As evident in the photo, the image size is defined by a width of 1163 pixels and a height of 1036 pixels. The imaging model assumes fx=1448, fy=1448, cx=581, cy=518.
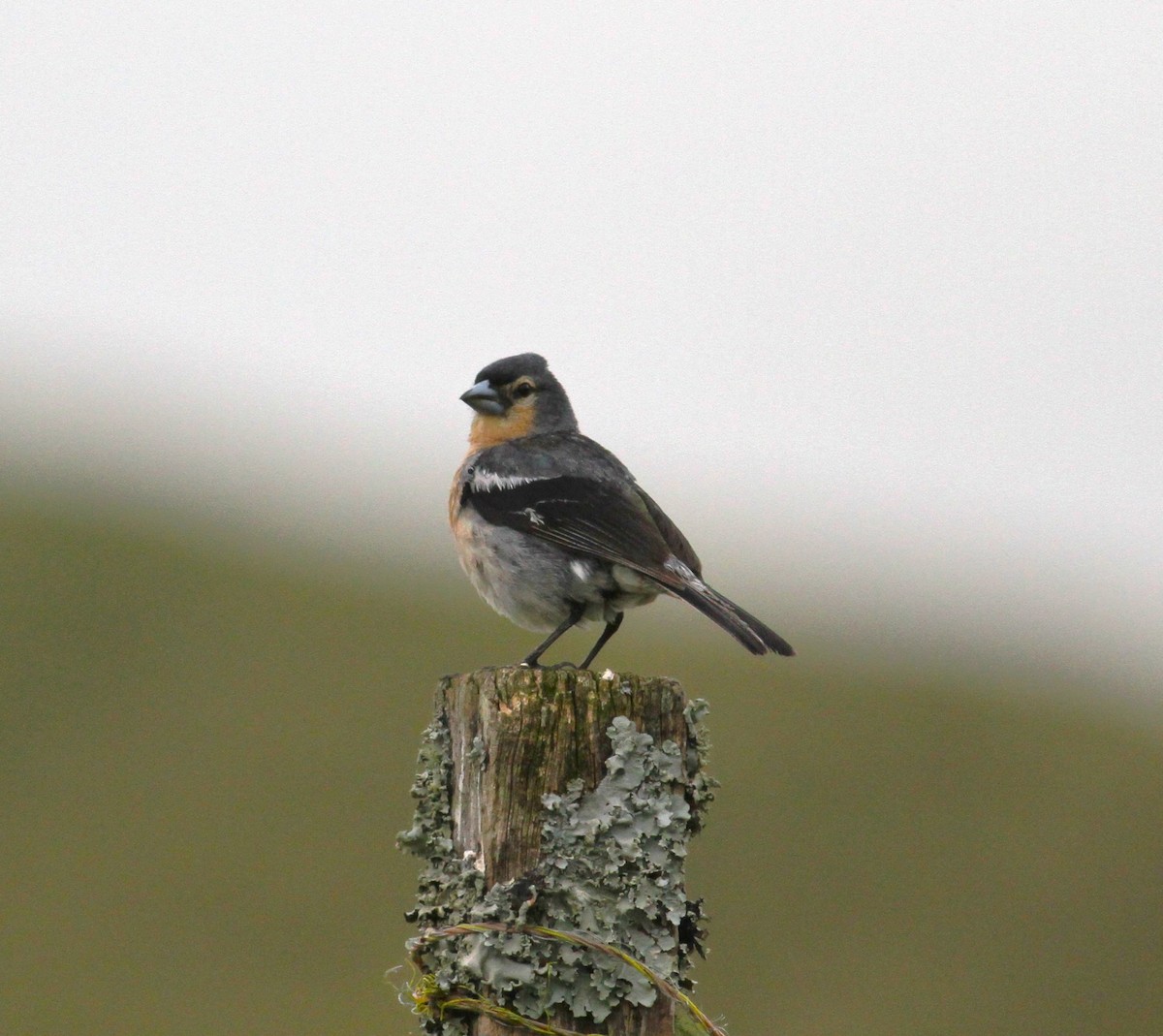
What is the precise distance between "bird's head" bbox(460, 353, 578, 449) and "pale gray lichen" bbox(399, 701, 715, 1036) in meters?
3.55

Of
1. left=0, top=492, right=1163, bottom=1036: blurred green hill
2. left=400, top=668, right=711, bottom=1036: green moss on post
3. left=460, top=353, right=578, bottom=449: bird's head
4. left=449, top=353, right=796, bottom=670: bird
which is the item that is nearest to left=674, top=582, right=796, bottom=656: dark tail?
left=449, top=353, right=796, bottom=670: bird

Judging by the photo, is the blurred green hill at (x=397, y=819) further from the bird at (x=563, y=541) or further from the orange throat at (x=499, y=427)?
the bird at (x=563, y=541)

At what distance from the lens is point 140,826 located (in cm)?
1281

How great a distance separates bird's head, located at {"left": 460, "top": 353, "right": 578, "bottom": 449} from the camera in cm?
760

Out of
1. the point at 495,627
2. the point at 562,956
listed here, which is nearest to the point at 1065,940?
the point at 495,627

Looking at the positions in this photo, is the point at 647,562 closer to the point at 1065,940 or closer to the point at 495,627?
the point at 1065,940

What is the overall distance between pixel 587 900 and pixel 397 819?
9.10m

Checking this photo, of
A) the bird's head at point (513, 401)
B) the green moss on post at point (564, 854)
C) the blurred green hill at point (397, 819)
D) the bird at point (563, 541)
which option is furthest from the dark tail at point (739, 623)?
the blurred green hill at point (397, 819)

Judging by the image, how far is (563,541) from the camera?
6.34m

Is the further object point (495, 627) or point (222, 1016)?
point (495, 627)

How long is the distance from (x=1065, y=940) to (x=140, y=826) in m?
8.08

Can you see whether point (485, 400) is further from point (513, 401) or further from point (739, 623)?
point (739, 623)

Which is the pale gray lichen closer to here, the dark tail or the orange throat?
the dark tail

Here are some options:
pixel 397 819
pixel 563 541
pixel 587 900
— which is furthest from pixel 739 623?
pixel 397 819
